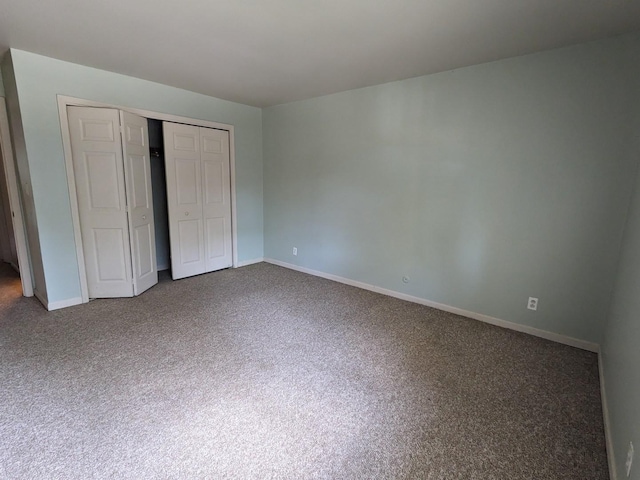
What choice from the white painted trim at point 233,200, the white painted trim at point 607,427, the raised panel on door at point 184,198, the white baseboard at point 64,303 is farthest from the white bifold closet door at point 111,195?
Result: the white painted trim at point 607,427

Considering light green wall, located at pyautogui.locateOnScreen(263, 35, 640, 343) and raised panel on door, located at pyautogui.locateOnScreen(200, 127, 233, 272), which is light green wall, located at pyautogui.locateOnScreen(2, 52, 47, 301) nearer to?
raised panel on door, located at pyautogui.locateOnScreen(200, 127, 233, 272)

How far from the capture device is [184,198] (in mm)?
4102

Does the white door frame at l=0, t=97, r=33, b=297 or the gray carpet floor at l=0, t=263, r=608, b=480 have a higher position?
the white door frame at l=0, t=97, r=33, b=297

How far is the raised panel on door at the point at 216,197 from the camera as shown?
4.29m

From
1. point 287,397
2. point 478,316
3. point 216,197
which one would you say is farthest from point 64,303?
point 478,316

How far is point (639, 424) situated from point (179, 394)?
230cm

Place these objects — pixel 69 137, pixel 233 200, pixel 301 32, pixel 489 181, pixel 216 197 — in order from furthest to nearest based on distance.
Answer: pixel 233 200 < pixel 216 197 < pixel 69 137 < pixel 489 181 < pixel 301 32

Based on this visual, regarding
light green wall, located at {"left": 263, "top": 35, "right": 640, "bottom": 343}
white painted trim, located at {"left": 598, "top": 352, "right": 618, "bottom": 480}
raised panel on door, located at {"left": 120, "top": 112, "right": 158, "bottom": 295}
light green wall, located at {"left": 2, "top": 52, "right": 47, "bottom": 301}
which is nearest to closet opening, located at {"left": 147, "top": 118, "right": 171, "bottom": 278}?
raised panel on door, located at {"left": 120, "top": 112, "right": 158, "bottom": 295}

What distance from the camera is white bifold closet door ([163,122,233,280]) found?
3.97m

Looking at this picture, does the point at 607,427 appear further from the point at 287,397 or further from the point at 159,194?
the point at 159,194

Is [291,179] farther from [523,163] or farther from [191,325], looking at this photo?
[523,163]

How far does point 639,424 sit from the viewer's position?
116cm

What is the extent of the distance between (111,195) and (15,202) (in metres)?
1.07

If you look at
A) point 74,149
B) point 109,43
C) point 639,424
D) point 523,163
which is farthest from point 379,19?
point 74,149
